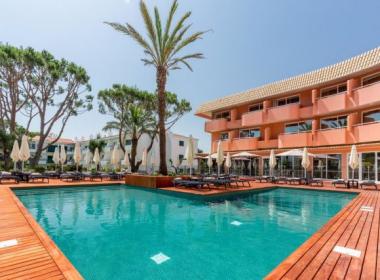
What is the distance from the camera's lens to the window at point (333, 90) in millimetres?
20047

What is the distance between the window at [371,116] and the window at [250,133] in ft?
34.0

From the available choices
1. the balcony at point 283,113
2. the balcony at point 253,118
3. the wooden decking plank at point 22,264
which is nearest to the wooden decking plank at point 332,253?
the wooden decking plank at point 22,264

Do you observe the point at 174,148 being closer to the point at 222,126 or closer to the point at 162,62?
the point at 222,126

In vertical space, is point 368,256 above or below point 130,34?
below

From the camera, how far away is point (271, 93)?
2414cm

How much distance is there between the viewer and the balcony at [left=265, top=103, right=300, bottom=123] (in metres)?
22.3

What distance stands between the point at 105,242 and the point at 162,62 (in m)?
13.5

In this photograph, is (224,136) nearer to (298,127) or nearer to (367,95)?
(298,127)

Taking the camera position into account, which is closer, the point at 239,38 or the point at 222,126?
the point at 239,38

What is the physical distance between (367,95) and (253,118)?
35.0 ft

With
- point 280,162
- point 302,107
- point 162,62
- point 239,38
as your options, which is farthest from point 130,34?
point 280,162

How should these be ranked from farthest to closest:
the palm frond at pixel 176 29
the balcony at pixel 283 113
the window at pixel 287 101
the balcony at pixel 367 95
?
1. the window at pixel 287 101
2. the balcony at pixel 283 113
3. the balcony at pixel 367 95
4. the palm frond at pixel 176 29

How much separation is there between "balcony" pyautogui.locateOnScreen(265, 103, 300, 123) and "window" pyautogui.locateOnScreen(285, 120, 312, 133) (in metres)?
1.20

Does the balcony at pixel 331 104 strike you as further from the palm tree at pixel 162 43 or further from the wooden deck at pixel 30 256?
the wooden deck at pixel 30 256
